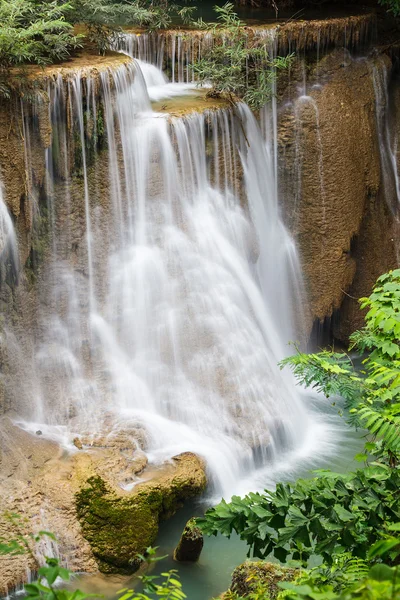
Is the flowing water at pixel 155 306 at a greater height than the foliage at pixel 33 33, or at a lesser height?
lesser

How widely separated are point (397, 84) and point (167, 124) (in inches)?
178

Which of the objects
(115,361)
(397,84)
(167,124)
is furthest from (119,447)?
(397,84)

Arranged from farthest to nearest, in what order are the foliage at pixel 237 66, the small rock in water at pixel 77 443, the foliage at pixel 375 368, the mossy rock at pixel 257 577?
the foliage at pixel 237 66 → the small rock in water at pixel 77 443 → the mossy rock at pixel 257 577 → the foliage at pixel 375 368

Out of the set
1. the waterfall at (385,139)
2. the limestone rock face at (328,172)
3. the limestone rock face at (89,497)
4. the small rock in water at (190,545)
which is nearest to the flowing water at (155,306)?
the limestone rock face at (89,497)

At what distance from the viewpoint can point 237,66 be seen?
9992 millimetres

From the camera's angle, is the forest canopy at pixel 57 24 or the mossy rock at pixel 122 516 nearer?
the mossy rock at pixel 122 516

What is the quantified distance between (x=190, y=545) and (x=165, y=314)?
306 centimetres

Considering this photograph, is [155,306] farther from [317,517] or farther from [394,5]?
[394,5]

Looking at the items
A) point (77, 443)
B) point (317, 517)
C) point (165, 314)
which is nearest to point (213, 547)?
point (77, 443)

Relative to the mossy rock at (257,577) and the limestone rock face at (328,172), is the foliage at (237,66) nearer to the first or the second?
the limestone rock face at (328,172)

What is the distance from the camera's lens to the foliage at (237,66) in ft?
32.6

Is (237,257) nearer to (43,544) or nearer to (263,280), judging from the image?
(263,280)

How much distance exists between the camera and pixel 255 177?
33.8 feet

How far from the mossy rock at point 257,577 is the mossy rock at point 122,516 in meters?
1.17
